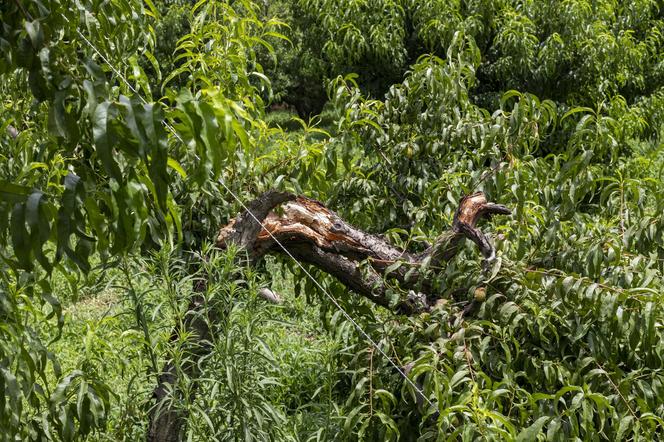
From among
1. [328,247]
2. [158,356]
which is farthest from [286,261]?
[158,356]

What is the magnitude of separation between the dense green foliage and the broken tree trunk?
0.09m

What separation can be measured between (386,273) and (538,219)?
27.7 inches

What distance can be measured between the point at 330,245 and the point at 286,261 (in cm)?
46

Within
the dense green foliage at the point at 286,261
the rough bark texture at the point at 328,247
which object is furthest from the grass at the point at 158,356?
the rough bark texture at the point at 328,247

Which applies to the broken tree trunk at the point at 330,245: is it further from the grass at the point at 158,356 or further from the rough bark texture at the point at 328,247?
the grass at the point at 158,356

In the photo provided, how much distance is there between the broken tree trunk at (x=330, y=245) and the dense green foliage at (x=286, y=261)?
9 cm

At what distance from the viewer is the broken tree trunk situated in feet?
12.7

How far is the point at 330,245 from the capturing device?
3.96 m

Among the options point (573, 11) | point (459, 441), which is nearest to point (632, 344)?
point (459, 441)

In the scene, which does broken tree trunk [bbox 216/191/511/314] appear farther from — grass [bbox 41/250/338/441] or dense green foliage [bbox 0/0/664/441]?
grass [bbox 41/250/338/441]

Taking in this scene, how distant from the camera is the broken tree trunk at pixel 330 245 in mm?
3869

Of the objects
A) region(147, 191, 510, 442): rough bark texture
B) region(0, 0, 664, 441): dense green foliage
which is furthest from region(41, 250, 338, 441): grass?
region(147, 191, 510, 442): rough bark texture

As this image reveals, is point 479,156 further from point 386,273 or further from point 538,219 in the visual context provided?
point 386,273

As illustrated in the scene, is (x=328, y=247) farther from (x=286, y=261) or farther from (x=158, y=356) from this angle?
(x=158, y=356)
